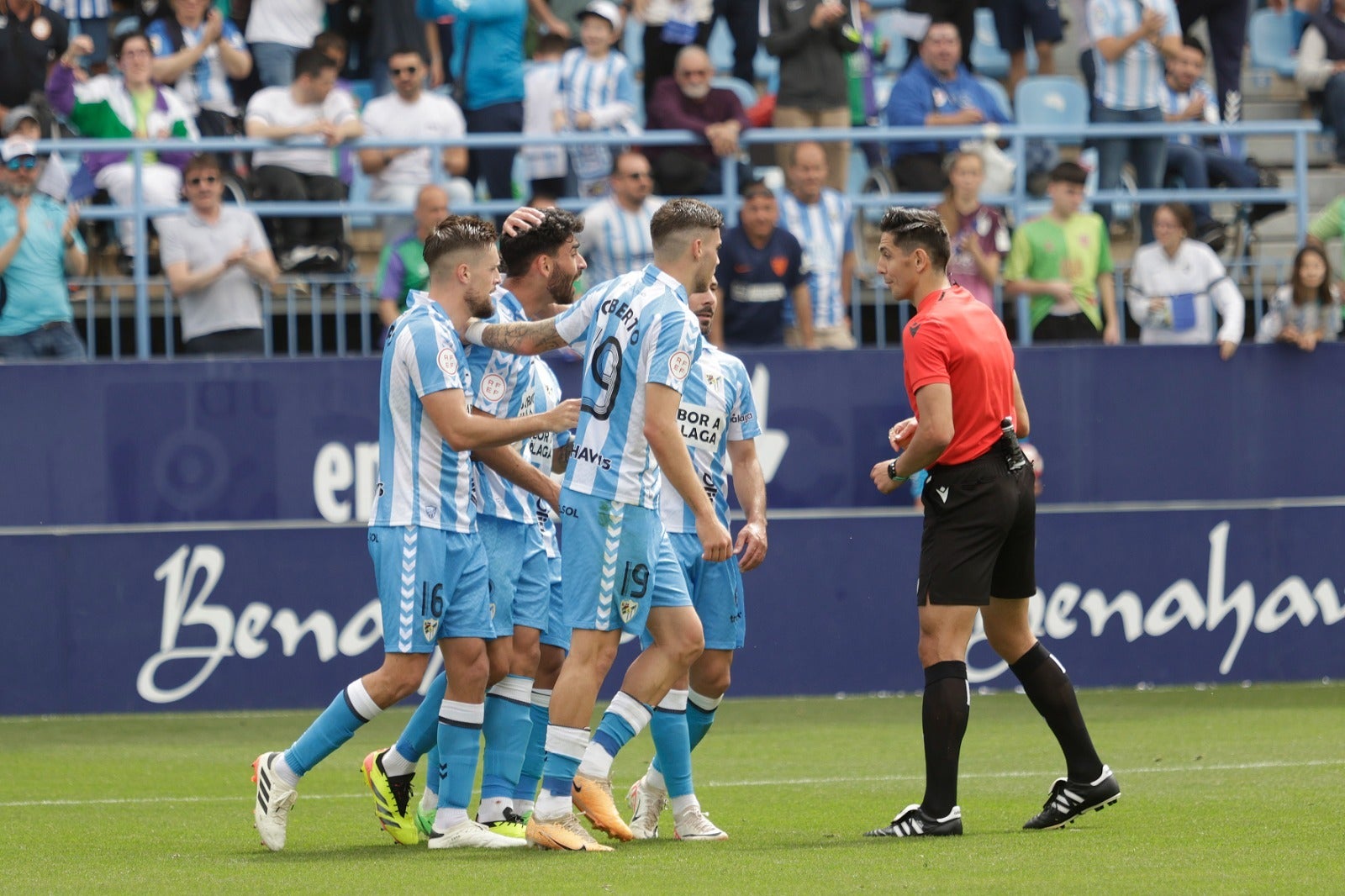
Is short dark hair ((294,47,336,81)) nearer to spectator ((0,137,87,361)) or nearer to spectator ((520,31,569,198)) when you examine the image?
spectator ((520,31,569,198))

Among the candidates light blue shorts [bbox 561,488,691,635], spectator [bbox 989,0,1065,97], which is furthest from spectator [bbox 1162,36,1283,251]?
light blue shorts [bbox 561,488,691,635]

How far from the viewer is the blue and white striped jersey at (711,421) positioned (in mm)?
7867

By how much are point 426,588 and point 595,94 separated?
8.25 meters

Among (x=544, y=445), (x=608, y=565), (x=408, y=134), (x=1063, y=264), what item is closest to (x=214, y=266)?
(x=408, y=134)

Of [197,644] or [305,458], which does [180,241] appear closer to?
[305,458]

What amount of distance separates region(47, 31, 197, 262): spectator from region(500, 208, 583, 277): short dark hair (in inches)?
265

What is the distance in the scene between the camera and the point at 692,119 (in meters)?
14.2

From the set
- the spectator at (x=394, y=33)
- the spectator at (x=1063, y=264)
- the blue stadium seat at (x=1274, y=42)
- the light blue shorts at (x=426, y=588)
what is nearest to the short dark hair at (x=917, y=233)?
the light blue shorts at (x=426, y=588)

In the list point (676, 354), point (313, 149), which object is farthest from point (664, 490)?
point (313, 149)

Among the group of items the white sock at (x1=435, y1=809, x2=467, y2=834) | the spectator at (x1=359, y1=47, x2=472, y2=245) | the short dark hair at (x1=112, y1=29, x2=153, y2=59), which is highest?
the short dark hair at (x1=112, y1=29, x2=153, y2=59)

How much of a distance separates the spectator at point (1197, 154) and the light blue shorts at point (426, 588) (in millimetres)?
9462

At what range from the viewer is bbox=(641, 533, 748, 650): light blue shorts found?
25.9 feet

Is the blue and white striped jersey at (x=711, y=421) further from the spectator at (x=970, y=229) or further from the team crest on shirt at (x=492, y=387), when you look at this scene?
the spectator at (x=970, y=229)

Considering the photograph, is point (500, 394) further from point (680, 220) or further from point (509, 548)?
point (680, 220)
